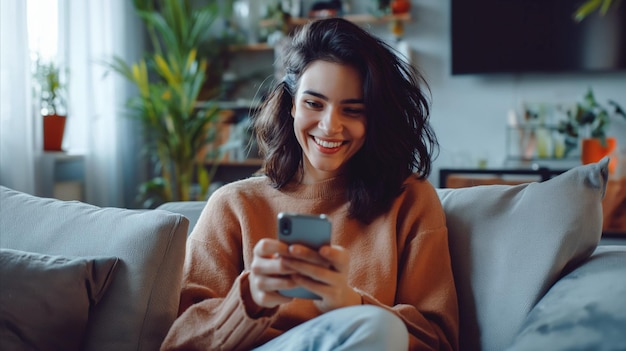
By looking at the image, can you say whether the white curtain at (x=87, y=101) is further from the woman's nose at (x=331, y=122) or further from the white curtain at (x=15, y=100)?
the woman's nose at (x=331, y=122)

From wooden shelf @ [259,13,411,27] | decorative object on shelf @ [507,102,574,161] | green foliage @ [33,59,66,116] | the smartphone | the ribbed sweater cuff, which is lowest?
the ribbed sweater cuff

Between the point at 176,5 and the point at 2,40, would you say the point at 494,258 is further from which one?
the point at 176,5

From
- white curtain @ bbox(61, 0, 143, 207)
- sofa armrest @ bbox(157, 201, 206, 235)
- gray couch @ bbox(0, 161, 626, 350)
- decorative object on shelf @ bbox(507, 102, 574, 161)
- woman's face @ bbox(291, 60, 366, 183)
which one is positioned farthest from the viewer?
decorative object on shelf @ bbox(507, 102, 574, 161)

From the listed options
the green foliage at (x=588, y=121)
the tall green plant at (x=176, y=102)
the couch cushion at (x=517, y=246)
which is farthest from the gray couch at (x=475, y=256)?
the green foliage at (x=588, y=121)

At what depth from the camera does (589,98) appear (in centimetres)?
361

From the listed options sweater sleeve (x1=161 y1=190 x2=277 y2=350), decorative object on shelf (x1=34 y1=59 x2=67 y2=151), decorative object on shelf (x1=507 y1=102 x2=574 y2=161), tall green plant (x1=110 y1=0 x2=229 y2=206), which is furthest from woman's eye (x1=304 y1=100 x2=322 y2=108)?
decorative object on shelf (x1=507 y1=102 x2=574 y2=161)

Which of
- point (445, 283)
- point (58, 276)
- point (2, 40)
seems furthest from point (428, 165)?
point (2, 40)

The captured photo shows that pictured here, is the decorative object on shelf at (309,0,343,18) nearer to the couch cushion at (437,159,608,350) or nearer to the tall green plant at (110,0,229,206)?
the tall green plant at (110,0,229,206)

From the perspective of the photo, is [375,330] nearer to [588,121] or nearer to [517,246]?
[517,246]

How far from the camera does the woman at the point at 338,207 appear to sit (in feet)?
3.67

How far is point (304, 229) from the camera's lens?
3.04 ft

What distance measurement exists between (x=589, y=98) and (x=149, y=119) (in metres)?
2.46

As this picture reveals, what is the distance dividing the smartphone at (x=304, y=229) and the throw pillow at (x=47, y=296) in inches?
16.8

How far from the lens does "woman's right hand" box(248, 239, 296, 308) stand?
0.94m
